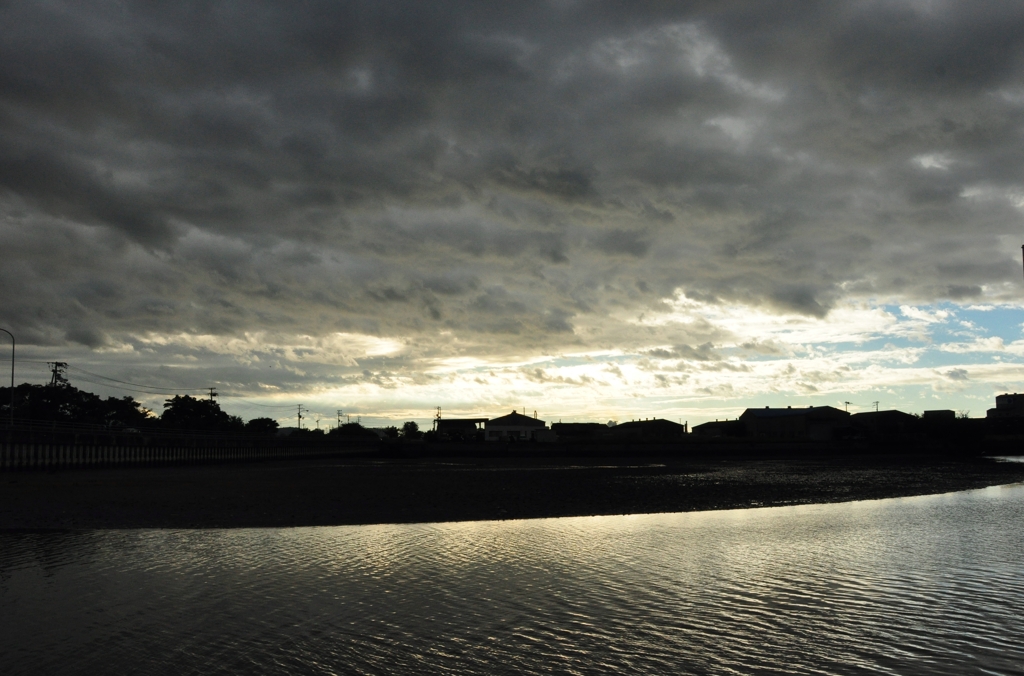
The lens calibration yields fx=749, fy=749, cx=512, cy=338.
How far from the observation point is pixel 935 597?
511 inches

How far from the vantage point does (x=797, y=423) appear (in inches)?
7141

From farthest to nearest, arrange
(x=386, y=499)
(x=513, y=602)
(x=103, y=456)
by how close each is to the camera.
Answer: (x=103, y=456) < (x=386, y=499) < (x=513, y=602)

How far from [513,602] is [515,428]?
563 ft

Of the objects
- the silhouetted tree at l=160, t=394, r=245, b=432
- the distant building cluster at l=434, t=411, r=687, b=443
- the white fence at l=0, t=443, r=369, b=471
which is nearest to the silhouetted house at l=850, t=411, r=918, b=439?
the distant building cluster at l=434, t=411, r=687, b=443

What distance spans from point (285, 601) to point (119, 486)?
3220 centimetres

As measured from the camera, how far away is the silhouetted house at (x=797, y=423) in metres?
177

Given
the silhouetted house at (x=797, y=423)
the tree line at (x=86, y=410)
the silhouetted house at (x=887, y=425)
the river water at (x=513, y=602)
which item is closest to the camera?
the river water at (x=513, y=602)

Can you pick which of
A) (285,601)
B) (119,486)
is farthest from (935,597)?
(119,486)

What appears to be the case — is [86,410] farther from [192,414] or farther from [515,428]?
[515,428]

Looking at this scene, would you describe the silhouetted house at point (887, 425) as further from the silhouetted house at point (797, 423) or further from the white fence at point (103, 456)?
the white fence at point (103, 456)

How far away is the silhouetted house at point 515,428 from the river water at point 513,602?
15544 cm

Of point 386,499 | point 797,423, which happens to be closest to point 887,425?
point 797,423

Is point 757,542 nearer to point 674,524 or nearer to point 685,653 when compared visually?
point 674,524

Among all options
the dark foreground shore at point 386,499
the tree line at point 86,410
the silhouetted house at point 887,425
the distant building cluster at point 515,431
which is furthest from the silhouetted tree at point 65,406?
the silhouetted house at point 887,425
